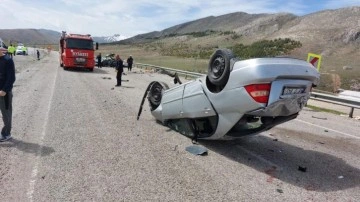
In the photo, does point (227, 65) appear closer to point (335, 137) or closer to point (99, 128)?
point (99, 128)

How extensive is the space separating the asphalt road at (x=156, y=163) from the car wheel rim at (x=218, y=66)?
146cm

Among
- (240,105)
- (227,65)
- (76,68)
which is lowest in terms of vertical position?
(76,68)

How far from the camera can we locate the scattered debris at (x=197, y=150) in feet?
22.8

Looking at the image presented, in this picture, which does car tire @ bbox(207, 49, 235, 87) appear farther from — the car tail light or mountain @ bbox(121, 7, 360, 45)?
mountain @ bbox(121, 7, 360, 45)

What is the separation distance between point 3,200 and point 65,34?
27663 millimetres

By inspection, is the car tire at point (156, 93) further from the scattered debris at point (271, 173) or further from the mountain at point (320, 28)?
the mountain at point (320, 28)

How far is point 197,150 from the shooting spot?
707 cm

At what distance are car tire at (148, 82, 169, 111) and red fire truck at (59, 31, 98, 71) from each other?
789 inches

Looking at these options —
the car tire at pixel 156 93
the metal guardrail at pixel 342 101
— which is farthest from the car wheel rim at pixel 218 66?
the metal guardrail at pixel 342 101

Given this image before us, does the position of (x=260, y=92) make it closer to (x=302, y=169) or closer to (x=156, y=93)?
(x=302, y=169)

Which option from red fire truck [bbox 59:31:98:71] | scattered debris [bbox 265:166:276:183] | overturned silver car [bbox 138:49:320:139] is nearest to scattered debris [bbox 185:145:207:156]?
overturned silver car [bbox 138:49:320:139]

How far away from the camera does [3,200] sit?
457 cm

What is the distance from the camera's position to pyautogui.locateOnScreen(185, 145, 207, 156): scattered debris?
696cm

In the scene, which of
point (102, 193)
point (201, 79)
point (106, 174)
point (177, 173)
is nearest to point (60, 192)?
point (102, 193)
